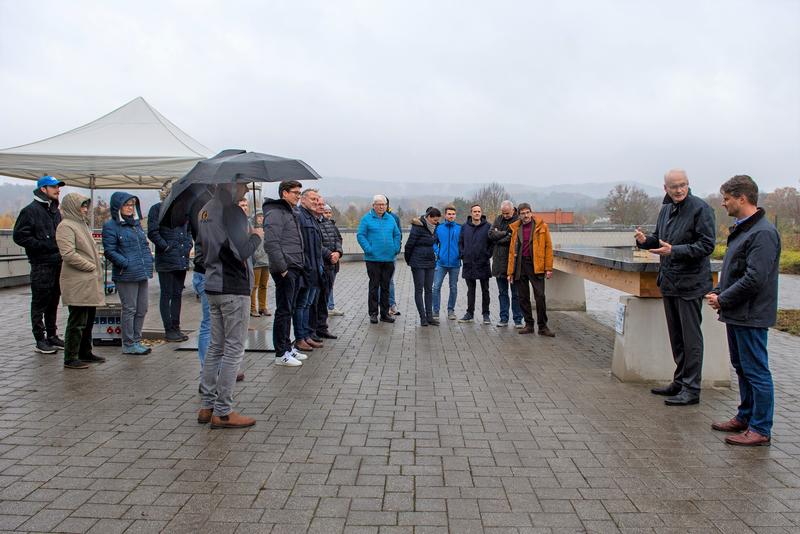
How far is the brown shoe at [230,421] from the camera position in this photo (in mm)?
4812

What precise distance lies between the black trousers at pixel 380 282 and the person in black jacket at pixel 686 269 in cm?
490

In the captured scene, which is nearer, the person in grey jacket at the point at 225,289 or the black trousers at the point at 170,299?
the person in grey jacket at the point at 225,289

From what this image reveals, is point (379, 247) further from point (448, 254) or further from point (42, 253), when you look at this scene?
point (42, 253)

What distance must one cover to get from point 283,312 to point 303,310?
755 mm

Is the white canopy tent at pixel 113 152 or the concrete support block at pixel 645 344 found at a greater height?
the white canopy tent at pixel 113 152

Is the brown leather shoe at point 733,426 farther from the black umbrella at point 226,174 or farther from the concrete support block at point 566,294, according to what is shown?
the concrete support block at point 566,294

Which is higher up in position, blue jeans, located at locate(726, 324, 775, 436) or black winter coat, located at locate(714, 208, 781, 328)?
black winter coat, located at locate(714, 208, 781, 328)

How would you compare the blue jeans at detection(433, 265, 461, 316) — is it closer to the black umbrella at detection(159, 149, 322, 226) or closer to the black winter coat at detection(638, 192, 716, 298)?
the black winter coat at detection(638, 192, 716, 298)

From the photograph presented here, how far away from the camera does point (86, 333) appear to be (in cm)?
693

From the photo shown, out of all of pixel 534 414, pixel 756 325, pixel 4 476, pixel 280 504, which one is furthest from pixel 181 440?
pixel 756 325

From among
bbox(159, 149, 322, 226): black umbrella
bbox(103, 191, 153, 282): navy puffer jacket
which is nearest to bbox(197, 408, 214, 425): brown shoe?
bbox(159, 149, 322, 226): black umbrella

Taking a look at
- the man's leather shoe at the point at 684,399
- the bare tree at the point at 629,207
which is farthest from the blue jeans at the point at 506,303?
the bare tree at the point at 629,207

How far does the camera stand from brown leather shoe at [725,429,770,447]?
4.50m

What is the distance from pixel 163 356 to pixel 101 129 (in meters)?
7.65
